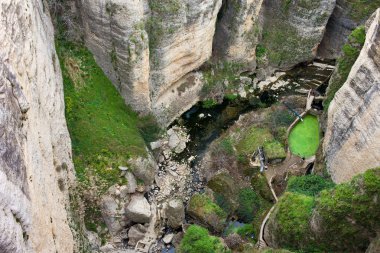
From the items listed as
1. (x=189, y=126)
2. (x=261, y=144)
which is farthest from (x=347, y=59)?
(x=189, y=126)

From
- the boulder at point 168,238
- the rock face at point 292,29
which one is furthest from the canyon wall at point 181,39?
the boulder at point 168,238

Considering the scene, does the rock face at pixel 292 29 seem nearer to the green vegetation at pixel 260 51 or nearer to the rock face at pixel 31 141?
the green vegetation at pixel 260 51

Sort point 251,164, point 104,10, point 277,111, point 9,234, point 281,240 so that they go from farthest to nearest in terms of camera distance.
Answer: point 277,111 → point 251,164 → point 104,10 → point 281,240 → point 9,234

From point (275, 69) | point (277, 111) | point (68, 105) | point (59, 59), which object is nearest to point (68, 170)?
point (68, 105)

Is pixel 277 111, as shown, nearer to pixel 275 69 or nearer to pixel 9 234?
pixel 275 69

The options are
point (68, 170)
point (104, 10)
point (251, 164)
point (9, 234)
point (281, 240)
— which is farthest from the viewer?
point (251, 164)

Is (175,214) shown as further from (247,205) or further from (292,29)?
(292,29)

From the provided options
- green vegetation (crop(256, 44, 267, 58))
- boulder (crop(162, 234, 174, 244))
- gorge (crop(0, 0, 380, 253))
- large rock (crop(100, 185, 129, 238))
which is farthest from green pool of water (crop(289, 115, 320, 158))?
large rock (crop(100, 185, 129, 238))
